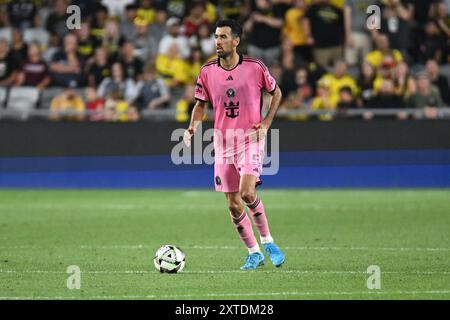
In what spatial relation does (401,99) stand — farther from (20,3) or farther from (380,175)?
(20,3)

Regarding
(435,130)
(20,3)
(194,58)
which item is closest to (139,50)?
(194,58)

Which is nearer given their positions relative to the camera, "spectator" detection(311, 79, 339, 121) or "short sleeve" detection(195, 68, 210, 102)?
"short sleeve" detection(195, 68, 210, 102)

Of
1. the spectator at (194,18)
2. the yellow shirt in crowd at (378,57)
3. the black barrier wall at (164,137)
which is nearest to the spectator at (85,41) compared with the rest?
the spectator at (194,18)

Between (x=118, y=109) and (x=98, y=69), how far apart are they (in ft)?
3.73

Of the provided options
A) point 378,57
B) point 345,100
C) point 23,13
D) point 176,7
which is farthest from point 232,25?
point 23,13

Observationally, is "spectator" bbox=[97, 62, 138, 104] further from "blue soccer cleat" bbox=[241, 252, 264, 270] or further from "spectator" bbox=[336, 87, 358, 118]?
"blue soccer cleat" bbox=[241, 252, 264, 270]

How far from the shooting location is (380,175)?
19406 millimetres

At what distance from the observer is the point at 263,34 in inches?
824

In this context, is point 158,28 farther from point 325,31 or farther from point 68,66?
point 325,31

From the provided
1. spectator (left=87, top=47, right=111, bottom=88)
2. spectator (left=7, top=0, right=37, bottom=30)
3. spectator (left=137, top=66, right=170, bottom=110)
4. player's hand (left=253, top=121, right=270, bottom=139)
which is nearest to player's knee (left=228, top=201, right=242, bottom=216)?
player's hand (left=253, top=121, right=270, bottom=139)

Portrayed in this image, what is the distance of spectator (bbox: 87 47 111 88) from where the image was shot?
20234mm

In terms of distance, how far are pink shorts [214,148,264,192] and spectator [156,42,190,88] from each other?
1012cm

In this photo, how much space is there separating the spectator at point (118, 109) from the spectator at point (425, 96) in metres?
5.03

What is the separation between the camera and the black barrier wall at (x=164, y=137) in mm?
18891
